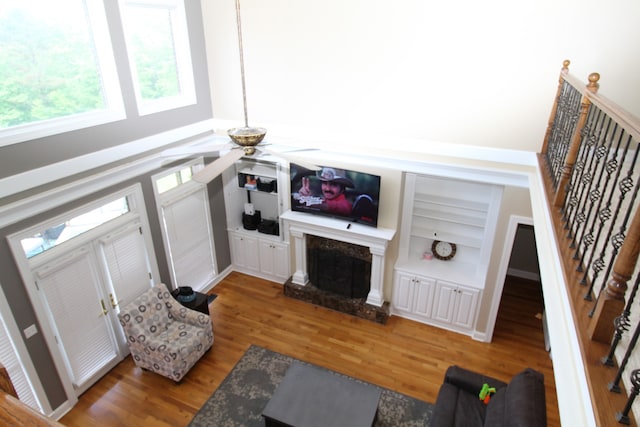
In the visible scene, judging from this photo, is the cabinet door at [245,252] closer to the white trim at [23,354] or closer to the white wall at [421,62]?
the white wall at [421,62]

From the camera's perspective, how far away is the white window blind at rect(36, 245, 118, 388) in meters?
4.50

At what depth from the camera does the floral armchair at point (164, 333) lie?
16.8 feet

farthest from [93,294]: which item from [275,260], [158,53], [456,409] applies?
[456,409]

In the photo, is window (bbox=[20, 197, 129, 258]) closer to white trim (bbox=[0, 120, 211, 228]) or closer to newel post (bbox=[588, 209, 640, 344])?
white trim (bbox=[0, 120, 211, 228])

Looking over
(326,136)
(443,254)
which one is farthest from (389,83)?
(443,254)

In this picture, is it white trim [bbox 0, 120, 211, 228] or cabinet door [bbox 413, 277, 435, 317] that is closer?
white trim [bbox 0, 120, 211, 228]

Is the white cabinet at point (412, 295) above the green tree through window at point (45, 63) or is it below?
below

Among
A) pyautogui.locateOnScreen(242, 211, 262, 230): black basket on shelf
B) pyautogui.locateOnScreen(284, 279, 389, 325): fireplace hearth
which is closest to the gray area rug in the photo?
pyautogui.locateOnScreen(284, 279, 389, 325): fireplace hearth

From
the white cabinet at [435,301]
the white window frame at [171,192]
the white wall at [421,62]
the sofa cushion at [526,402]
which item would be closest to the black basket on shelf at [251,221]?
the white window frame at [171,192]

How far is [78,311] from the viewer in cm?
481

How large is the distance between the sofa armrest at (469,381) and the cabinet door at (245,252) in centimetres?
395

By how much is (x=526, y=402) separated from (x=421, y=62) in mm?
3756

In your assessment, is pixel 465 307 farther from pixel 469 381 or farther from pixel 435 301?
pixel 469 381

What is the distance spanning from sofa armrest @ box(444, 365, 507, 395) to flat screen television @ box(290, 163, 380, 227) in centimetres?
228
